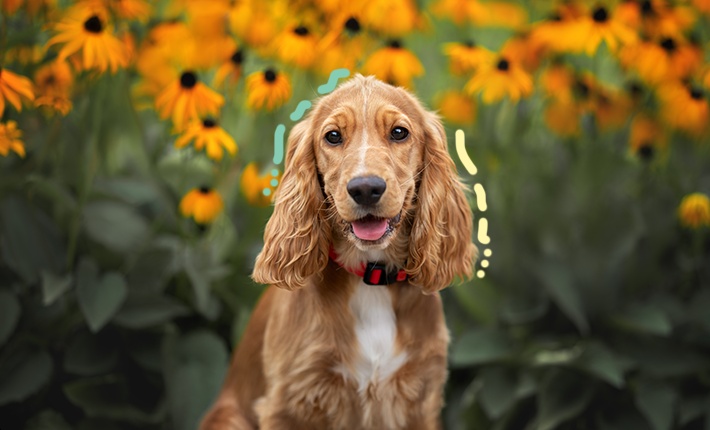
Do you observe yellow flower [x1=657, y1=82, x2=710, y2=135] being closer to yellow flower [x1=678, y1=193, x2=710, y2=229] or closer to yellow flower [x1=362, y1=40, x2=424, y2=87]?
yellow flower [x1=678, y1=193, x2=710, y2=229]

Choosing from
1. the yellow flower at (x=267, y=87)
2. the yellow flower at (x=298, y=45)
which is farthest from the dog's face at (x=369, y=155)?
the yellow flower at (x=298, y=45)

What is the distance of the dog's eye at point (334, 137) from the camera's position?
7.77ft

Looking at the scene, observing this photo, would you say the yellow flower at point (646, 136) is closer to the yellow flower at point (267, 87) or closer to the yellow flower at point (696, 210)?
the yellow flower at point (696, 210)

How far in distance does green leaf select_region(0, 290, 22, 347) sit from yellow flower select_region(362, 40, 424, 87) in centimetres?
176

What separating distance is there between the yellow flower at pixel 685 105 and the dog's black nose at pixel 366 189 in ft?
7.98

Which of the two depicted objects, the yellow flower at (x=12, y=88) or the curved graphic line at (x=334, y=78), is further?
the yellow flower at (x=12, y=88)

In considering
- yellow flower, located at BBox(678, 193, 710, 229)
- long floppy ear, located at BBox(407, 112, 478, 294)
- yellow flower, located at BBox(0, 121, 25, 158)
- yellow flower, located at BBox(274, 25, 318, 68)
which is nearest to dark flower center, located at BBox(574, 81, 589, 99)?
yellow flower, located at BBox(678, 193, 710, 229)

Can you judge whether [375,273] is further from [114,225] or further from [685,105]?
[685,105]

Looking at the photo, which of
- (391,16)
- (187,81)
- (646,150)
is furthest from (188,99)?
(646,150)

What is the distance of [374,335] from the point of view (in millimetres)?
2650

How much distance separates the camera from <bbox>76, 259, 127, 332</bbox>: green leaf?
11.8 ft

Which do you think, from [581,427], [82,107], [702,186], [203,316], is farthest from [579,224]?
[82,107]

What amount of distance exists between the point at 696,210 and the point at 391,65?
5.03 ft

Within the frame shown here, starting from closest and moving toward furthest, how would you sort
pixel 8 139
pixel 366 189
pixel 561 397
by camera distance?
pixel 366 189, pixel 8 139, pixel 561 397
